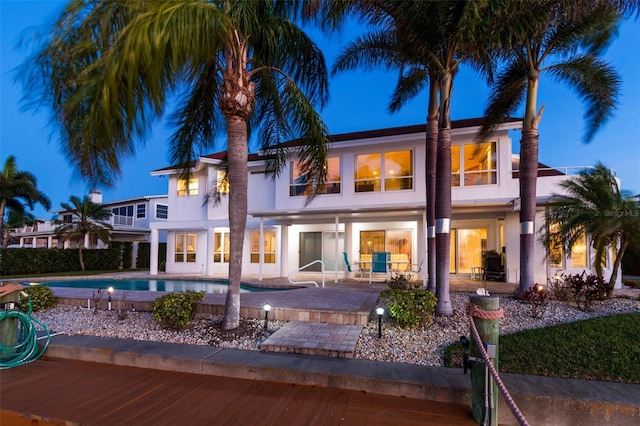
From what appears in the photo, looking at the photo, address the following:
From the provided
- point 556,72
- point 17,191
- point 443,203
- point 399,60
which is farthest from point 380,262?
A: point 17,191

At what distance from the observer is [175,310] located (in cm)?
556

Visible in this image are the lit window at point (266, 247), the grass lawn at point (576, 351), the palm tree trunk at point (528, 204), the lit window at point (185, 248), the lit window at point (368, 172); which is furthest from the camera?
the lit window at point (185, 248)

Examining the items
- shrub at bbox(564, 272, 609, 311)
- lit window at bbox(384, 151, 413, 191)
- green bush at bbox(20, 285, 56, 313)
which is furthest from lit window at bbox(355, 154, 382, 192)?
green bush at bbox(20, 285, 56, 313)

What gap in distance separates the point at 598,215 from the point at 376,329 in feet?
20.5

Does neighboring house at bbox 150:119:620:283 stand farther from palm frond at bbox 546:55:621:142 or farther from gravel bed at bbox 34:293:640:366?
gravel bed at bbox 34:293:640:366

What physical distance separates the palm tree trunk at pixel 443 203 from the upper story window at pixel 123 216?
2775 centimetres

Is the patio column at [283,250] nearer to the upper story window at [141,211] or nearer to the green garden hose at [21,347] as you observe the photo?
the green garden hose at [21,347]

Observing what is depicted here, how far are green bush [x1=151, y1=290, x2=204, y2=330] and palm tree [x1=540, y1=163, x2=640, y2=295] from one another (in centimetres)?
887

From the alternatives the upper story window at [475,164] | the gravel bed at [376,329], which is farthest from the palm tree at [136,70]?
the upper story window at [475,164]

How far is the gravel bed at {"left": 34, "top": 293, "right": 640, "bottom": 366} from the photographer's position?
15.5 ft

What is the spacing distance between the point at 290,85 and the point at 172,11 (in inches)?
119

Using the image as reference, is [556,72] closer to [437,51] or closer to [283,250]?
[437,51]

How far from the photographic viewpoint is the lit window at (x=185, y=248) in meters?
18.1

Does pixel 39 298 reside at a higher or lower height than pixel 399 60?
lower
